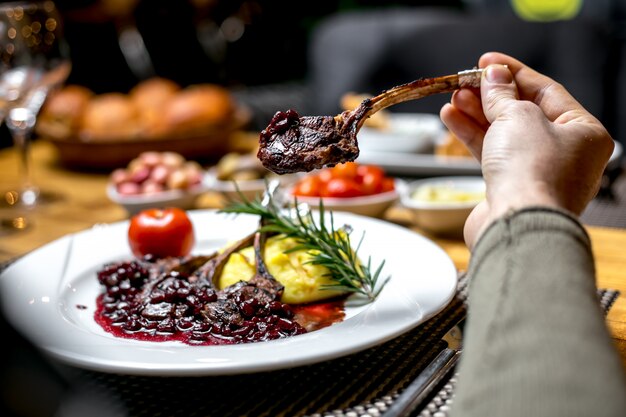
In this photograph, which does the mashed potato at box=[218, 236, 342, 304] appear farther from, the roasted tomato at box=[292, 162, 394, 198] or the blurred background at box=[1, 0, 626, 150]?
the blurred background at box=[1, 0, 626, 150]

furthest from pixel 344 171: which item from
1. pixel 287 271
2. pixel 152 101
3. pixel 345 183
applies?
pixel 152 101

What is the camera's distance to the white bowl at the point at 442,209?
1.50m

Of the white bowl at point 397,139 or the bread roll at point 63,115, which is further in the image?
the bread roll at point 63,115

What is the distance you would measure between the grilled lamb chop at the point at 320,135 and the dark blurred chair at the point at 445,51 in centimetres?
232

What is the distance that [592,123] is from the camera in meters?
0.86

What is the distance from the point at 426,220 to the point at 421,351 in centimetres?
64

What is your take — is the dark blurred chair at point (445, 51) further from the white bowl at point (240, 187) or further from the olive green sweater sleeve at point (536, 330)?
the olive green sweater sleeve at point (536, 330)

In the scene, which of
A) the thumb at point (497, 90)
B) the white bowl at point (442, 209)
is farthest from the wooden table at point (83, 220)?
the thumb at point (497, 90)

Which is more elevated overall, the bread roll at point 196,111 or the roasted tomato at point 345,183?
the roasted tomato at point 345,183

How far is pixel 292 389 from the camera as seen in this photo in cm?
85

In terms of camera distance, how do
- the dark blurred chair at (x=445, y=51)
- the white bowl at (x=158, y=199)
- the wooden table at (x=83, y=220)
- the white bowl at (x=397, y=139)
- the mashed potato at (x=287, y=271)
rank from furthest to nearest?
the dark blurred chair at (x=445, y=51) < the white bowl at (x=397, y=139) < the white bowl at (x=158, y=199) < the wooden table at (x=83, y=220) < the mashed potato at (x=287, y=271)

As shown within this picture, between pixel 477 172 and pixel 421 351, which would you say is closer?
pixel 421 351

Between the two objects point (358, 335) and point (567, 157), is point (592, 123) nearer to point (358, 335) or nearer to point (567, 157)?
point (567, 157)

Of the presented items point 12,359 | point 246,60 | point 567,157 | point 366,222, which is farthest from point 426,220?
point 246,60
